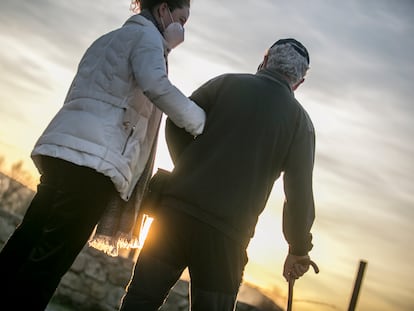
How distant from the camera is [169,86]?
2.01 metres

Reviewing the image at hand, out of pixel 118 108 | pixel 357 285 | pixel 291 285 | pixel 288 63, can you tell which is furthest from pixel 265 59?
pixel 357 285

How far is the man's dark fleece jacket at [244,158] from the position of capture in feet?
6.95

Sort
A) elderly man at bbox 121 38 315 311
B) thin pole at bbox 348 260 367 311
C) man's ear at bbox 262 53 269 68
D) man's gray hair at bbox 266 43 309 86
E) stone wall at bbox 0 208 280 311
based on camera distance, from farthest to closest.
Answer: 1. thin pole at bbox 348 260 367 311
2. stone wall at bbox 0 208 280 311
3. man's ear at bbox 262 53 269 68
4. man's gray hair at bbox 266 43 309 86
5. elderly man at bbox 121 38 315 311

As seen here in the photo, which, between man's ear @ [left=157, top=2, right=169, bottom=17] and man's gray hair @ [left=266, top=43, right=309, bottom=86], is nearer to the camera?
man's ear @ [left=157, top=2, right=169, bottom=17]

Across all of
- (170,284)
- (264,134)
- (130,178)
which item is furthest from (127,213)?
(264,134)

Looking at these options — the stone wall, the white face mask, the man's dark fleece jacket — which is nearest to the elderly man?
the man's dark fleece jacket

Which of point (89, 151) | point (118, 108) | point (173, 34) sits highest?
point (173, 34)

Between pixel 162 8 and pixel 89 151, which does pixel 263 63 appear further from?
pixel 89 151

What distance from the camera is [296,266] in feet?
8.25

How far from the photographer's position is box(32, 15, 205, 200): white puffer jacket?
1948 millimetres

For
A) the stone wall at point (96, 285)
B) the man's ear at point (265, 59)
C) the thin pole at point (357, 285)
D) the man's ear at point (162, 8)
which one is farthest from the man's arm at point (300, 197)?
the thin pole at point (357, 285)

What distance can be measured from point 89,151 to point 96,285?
19.9 feet

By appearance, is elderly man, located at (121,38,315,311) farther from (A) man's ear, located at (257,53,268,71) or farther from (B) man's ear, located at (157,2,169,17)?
(B) man's ear, located at (157,2,169,17)

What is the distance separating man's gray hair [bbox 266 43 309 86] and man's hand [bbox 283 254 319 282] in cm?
85
